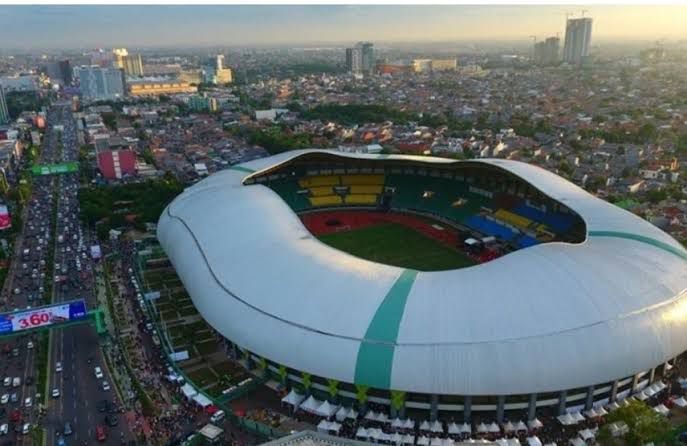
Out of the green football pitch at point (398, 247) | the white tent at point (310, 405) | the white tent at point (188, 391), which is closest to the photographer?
the white tent at point (310, 405)

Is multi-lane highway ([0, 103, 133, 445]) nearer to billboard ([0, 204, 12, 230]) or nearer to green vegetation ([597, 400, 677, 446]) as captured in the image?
billboard ([0, 204, 12, 230])

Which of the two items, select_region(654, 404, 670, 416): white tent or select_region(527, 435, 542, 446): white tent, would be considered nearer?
select_region(527, 435, 542, 446): white tent

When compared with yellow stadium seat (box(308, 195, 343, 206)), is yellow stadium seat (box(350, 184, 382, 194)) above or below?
above

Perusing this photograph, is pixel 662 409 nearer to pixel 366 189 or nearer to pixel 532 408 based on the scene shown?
pixel 532 408

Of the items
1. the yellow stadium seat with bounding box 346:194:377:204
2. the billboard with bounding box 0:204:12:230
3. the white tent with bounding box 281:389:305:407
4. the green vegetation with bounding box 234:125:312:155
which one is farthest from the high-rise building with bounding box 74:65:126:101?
the white tent with bounding box 281:389:305:407

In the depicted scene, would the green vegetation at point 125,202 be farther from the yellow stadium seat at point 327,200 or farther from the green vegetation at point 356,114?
the green vegetation at point 356,114

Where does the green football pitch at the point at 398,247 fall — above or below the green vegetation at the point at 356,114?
below

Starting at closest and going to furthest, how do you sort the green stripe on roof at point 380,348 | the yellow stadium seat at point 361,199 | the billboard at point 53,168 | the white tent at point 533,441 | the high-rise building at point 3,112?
the white tent at point 533,441 < the green stripe on roof at point 380,348 < the yellow stadium seat at point 361,199 < the billboard at point 53,168 < the high-rise building at point 3,112

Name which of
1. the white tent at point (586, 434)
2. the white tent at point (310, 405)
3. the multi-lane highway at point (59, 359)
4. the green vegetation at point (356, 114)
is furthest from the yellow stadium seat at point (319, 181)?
the green vegetation at point (356, 114)
